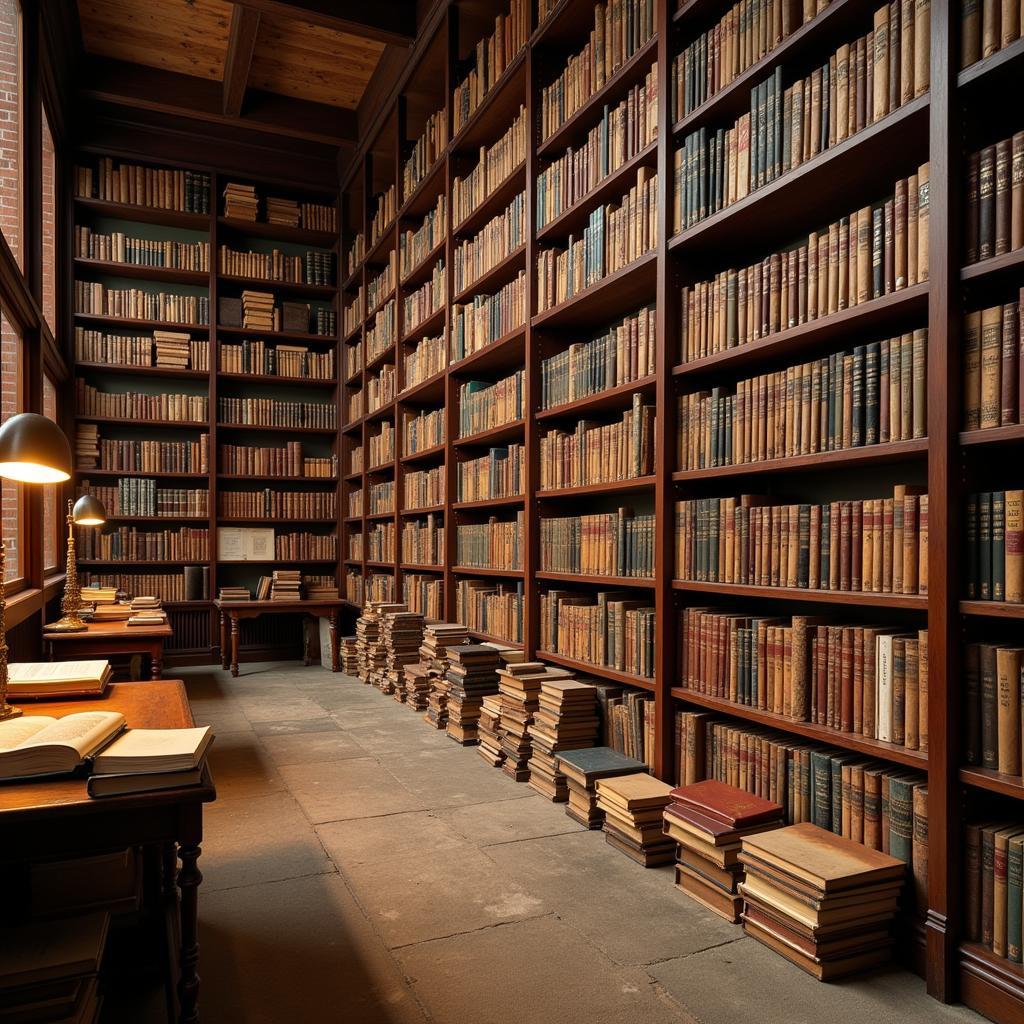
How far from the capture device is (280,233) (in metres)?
7.36

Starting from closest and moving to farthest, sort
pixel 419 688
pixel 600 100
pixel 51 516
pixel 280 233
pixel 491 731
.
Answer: pixel 600 100, pixel 491 731, pixel 419 688, pixel 51 516, pixel 280 233

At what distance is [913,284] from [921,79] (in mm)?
503

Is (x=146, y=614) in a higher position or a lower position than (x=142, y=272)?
lower

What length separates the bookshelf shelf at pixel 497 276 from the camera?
13.4 feet

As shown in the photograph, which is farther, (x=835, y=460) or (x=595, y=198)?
(x=595, y=198)

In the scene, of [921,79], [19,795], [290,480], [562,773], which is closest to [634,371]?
[921,79]

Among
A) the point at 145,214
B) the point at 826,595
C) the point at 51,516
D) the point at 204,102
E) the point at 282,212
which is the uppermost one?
the point at 204,102

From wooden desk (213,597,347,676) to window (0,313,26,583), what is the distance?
6.75 ft

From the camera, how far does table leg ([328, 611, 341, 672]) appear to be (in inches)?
259

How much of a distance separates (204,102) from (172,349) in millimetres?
2046

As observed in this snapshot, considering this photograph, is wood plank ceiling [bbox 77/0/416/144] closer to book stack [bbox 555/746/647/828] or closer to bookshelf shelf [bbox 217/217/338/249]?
bookshelf shelf [bbox 217/217/338/249]

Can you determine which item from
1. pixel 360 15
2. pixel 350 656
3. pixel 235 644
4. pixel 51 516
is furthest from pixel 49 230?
pixel 350 656

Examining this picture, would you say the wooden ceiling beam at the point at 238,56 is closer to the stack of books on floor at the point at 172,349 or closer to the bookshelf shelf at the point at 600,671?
the stack of books on floor at the point at 172,349

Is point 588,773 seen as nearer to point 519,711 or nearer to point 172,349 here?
point 519,711
